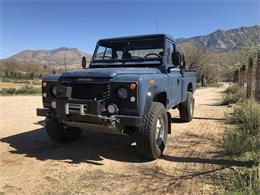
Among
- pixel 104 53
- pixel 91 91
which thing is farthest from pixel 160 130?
pixel 104 53

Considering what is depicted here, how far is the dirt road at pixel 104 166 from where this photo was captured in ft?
13.3

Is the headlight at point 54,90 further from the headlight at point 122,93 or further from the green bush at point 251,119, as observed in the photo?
the green bush at point 251,119

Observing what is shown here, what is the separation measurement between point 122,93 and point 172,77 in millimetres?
2014

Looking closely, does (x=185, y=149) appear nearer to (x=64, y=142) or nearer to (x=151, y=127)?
(x=151, y=127)

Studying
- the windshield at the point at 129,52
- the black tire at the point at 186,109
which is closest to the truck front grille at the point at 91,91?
the windshield at the point at 129,52

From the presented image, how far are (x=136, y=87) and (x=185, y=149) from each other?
2.12 metres

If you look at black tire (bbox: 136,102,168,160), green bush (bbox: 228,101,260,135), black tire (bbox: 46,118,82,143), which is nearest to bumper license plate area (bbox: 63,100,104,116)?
black tire (bbox: 136,102,168,160)

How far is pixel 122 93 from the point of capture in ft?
15.4

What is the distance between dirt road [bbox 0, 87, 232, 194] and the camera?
4.06 meters

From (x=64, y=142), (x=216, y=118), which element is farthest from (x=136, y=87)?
(x=216, y=118)

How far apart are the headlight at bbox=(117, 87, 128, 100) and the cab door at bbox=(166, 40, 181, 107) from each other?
5.60ft

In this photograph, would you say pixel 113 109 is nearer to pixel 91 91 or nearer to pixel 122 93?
pixel 122 93

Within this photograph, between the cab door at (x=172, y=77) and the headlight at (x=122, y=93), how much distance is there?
1.71 meters

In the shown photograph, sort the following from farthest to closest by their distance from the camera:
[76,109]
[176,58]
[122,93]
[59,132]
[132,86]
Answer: [176,58], [59,132], [76,109], [122,93], [132,86]
